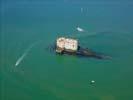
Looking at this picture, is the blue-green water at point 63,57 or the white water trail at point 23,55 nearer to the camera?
the blue-green water at point 63,57

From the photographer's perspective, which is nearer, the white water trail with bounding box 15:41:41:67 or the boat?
the white water trail with bounding box 15:41:41:67

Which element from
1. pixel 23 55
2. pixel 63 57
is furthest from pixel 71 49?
pixel 23 55

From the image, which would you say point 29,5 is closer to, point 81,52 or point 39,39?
point 39,39

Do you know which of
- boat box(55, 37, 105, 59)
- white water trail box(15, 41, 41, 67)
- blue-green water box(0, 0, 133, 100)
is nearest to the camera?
blue-green water box(0, 0, 133, 100)

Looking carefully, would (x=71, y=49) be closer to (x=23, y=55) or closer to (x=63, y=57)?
(x=63, y=57)

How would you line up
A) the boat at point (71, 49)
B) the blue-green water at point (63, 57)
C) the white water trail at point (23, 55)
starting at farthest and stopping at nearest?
the boat at point (71, 49) → the white water trail at point (23, 55) → the blue-green water at point (63, 57)

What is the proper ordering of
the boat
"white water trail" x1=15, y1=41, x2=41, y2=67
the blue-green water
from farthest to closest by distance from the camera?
the boat → "white water trail" x1=15, y1=41, x2=41, y2=67 → the blue-green water

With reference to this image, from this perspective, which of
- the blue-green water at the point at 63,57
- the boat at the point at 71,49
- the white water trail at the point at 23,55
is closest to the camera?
the blue-green water at the point at 63,57

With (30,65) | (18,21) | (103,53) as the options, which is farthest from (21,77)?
(18,21)
